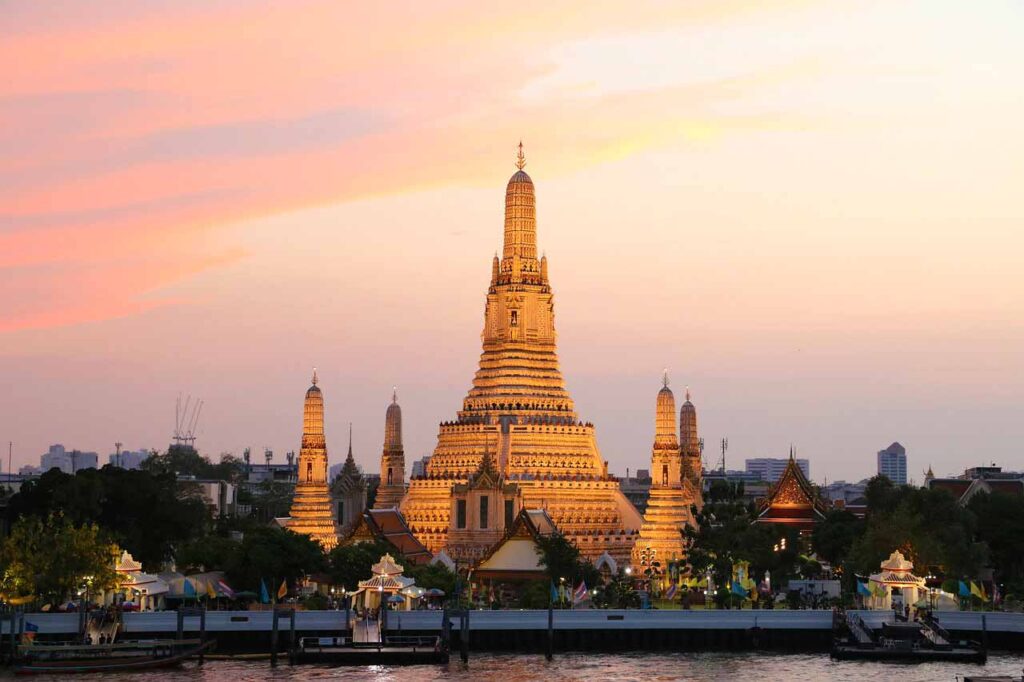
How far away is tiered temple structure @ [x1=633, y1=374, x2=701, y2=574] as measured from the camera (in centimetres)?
14375

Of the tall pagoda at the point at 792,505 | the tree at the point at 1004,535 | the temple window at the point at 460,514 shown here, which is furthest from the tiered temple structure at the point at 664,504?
the tree at the point at 1004,535

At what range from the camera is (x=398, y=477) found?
17012 cm

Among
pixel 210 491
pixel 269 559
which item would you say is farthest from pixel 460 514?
pixel 210 491

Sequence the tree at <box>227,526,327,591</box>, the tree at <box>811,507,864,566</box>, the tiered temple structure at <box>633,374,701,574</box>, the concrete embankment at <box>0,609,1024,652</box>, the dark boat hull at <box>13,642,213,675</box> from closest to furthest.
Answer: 1. the dark boat hull at <box>13,642,213,675</box>
2. the concrete embankment at <box>0,609,1024,652</box>
3. the tree at <box>227,526,327,591</box>
4. the tree at <box>811,507,864,566</box>
5. the tiered temple structure at <box>633,374,701,574</box>

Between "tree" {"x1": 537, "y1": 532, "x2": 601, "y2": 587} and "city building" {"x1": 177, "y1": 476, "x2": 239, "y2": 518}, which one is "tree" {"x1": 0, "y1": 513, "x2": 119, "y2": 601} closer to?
"tree" {"x1": 537, "y1": 532, "x2": 601, "y2": 587}

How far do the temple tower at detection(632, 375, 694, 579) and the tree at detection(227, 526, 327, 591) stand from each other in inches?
1406

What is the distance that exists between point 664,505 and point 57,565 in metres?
58.5

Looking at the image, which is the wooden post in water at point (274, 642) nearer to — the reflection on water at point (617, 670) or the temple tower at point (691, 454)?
the reflection on water at point (617, 670)

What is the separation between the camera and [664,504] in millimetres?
144875

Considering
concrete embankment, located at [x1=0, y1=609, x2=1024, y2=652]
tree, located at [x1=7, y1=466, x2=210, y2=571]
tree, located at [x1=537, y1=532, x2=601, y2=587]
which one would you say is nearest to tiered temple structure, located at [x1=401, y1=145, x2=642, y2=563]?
tree, located at [x1=537, y1=532, x2=601, y2=587]

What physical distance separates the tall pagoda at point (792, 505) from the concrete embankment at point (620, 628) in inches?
1984


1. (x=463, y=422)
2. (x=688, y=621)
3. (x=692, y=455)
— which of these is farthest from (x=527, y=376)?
(x=688, y=621)

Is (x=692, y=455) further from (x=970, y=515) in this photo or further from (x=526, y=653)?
(x=526, y=653)

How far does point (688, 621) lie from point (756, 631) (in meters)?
3.42
